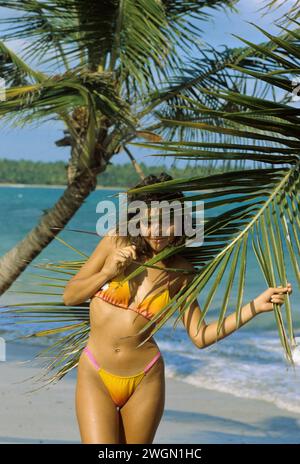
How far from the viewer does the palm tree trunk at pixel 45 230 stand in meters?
8.20

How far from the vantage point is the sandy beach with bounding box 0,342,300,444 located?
29.5 feet

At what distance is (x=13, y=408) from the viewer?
9930mm

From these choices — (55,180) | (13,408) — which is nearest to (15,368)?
(13,408)

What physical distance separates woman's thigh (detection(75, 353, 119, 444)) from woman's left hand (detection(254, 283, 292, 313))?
696mm

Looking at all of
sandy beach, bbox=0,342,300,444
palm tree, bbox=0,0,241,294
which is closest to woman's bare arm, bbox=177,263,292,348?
palm tree, bbox=0,0,241,294

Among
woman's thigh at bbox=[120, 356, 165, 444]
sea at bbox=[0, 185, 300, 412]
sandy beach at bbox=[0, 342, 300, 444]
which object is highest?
woman's thigh at bbox=[120, 356, 165, 444]

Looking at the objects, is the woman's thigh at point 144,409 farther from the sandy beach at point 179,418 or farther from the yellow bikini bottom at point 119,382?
the sandy beach at point 179,418

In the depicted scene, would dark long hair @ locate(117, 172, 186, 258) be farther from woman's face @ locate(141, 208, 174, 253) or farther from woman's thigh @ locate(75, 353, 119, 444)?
woman's thigh @ locate(75, 353, 119, 444)

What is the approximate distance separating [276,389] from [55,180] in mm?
55263

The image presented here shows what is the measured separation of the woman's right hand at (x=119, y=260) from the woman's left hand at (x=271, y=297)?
0.49m

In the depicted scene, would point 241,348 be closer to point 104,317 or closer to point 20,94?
point 20,94

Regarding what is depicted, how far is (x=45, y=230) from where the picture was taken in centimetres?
822

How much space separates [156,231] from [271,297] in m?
0.49

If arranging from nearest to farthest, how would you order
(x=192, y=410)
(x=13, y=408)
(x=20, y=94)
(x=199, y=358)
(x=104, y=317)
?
(x=104, y=317) < (x=20, y=94) < (x=13, y=408) < (x=192, y=410) < (x=199, y=358)
